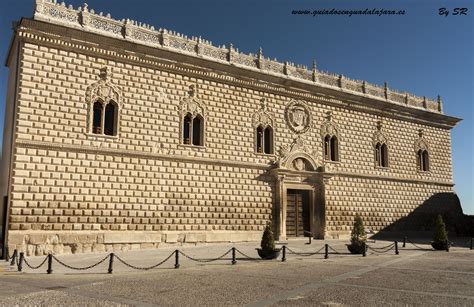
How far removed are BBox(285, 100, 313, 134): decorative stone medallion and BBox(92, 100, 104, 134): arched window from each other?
836 centimetres

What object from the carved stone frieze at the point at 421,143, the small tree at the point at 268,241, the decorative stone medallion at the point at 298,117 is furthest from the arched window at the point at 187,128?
the carved stone frieze at the point at 421,143

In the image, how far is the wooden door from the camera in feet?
62.7

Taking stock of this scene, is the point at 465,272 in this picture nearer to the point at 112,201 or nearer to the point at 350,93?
the point at 112,201

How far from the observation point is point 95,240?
46.7 ft

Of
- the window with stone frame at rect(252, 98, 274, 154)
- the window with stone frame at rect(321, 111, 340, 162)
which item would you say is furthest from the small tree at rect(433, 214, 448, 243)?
the window with stone frame at rect(252, 98, 274, 154)

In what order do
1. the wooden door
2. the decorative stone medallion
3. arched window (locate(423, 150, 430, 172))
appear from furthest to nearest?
arched window (locate(423, 150, 430, 172)), the decorative stone medallion, the wooden door

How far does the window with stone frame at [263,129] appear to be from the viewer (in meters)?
18.8

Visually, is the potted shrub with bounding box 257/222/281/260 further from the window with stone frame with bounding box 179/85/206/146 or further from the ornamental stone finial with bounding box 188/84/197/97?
the ornamental stone finial with bounding box 188/84/197/97

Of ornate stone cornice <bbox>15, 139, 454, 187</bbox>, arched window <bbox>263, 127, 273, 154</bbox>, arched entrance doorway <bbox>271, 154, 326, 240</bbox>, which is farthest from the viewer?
arched window <bbox>263, 127, 273, 154</bbox>

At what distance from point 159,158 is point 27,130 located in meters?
4.51

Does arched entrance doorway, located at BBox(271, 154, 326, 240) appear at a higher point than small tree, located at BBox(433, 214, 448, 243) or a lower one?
higher

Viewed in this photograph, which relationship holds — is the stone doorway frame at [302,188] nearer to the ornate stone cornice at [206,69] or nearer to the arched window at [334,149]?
the arched window at [334,149]

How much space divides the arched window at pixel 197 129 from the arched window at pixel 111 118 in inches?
128

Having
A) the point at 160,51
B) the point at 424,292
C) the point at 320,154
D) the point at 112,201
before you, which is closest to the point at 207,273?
the point at 424,292
